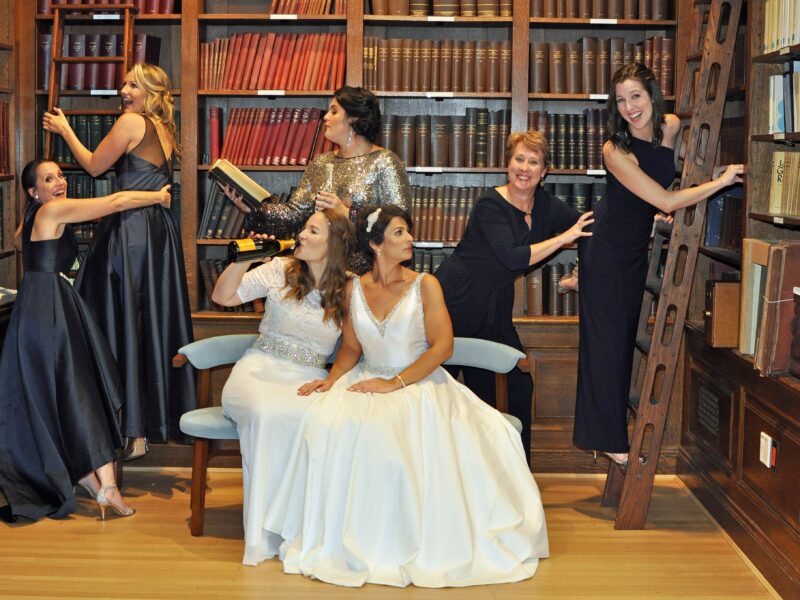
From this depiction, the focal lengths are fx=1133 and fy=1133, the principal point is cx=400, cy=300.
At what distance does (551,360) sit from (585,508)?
2.75 ft

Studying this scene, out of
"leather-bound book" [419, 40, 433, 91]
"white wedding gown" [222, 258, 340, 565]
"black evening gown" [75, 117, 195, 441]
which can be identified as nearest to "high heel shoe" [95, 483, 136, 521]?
"black evening gown" [75, 117, 195, 441]

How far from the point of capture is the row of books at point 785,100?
388 cm

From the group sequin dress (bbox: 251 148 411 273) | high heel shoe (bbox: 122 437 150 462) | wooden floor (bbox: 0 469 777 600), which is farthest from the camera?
high heel shoe (bbox: 122 437 150 462)

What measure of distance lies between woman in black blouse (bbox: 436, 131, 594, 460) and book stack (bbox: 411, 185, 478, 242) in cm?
65

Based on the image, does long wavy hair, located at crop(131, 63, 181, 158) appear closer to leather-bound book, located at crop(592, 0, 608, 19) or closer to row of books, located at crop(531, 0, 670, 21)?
row of books, located at crop(531, 0, 670, 21)

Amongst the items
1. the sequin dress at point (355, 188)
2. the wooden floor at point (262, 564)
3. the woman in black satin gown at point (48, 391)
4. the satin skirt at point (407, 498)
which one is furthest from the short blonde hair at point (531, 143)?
the woman in black satin gown at point (48, 391)

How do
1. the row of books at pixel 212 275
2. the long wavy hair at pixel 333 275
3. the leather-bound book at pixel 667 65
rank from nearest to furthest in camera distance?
the long wavy hair at pixel 333 275
the leather-bound book at pixel 667 65
the row of books at pixel 212 275

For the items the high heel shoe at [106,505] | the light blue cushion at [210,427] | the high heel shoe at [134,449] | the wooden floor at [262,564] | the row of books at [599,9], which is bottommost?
the wooden floor at [262,564]

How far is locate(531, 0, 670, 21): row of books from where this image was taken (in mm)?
5266

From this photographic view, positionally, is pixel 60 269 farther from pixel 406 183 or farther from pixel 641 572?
pixel 641 572

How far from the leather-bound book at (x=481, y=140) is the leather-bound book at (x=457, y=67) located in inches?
6.7

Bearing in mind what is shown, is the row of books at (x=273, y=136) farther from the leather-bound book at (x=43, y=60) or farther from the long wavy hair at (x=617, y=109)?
the long wavy hair at (x=617, y=109)

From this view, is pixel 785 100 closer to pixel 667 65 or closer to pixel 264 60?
pixel 667 65

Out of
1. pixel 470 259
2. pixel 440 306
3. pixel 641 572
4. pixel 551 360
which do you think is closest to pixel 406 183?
pixel 470 259
